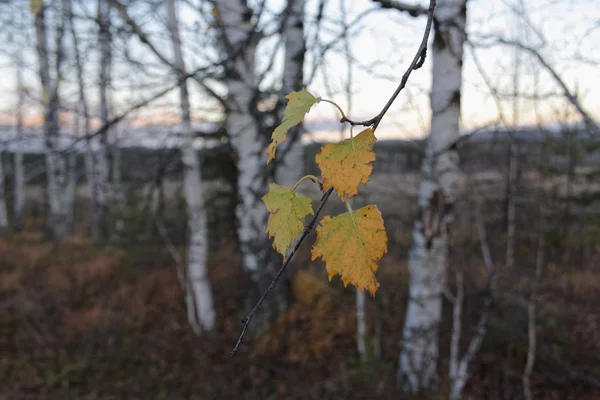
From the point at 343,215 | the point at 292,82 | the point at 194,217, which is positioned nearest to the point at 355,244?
the point at 343,215

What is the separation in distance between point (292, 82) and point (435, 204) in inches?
71.9

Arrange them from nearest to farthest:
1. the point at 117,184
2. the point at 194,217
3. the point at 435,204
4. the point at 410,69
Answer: the point at 410,69
the point at 435,204
the point at 194,217
the point at 117,184

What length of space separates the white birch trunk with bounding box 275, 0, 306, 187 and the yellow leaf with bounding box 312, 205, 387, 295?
3.18m

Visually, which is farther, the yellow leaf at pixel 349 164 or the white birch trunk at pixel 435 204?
the white birch trunk at pixel 435 204

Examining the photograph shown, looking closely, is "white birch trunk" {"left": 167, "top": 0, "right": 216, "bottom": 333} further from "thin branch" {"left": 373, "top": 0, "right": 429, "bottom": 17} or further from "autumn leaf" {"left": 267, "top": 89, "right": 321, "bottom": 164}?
"autumn leaf" {"left": 267, "top": 89, "right": 321, "bottom": 164}

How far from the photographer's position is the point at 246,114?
168 inches

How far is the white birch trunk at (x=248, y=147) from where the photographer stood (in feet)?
12.7

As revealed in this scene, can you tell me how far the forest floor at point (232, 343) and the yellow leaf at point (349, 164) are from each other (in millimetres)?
3559

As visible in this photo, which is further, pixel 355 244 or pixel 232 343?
pixel 232 343

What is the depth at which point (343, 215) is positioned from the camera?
2.10 ft

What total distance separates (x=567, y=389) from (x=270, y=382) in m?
3.17

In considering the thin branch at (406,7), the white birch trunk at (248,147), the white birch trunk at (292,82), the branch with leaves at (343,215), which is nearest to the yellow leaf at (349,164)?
the branch with leaves at (343,215)

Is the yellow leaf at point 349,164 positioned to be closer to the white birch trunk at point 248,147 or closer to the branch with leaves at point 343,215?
the branch with leaves at point 343,215

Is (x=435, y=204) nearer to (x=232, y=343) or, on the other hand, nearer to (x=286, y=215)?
(x=286, y=215)
